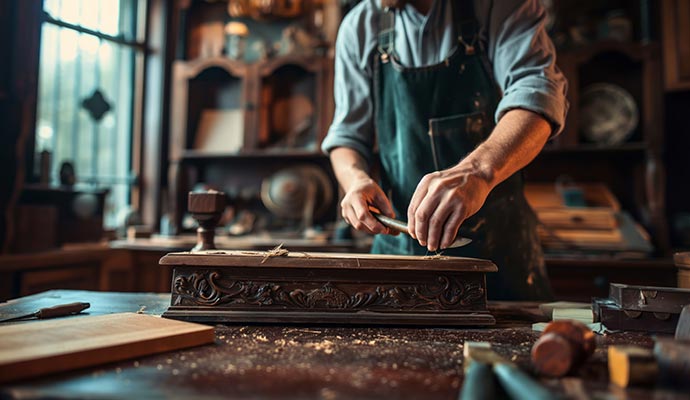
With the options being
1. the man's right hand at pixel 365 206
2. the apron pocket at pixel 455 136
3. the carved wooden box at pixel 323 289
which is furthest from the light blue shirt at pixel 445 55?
the carved wooden box at pixel 323 289

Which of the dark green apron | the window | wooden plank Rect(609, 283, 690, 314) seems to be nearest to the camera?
wooden plank Rect(609, 283, 690, 314)

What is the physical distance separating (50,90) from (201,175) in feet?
3.70

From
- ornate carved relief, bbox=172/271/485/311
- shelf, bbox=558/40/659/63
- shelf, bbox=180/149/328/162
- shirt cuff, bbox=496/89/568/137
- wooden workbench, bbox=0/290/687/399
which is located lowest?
wooden workbench, bbox=0/290/687/399

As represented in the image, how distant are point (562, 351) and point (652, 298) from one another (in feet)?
1.31

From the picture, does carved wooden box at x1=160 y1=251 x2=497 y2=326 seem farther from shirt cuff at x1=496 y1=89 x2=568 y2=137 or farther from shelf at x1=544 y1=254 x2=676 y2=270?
shelf at x1=544 y1=254 x2=676 y2=270

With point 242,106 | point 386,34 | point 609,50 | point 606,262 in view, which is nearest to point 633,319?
point 386,34

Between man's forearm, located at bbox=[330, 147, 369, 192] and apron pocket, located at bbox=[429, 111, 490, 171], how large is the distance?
0.74 ft

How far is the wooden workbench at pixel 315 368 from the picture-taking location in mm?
702

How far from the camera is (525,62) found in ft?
5.08

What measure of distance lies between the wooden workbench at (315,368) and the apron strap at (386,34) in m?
0.96

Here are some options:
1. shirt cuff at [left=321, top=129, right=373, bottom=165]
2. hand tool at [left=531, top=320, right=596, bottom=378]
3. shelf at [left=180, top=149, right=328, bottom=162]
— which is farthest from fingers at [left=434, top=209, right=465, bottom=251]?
shelf at [left=180, top=149, right=328, bottom=162]

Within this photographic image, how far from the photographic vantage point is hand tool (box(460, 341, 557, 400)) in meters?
0.63

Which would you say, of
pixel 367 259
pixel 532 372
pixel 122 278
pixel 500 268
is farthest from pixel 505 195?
pixel 122 278

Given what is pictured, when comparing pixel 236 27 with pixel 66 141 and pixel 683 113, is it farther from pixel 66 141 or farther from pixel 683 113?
pixel 683 113
